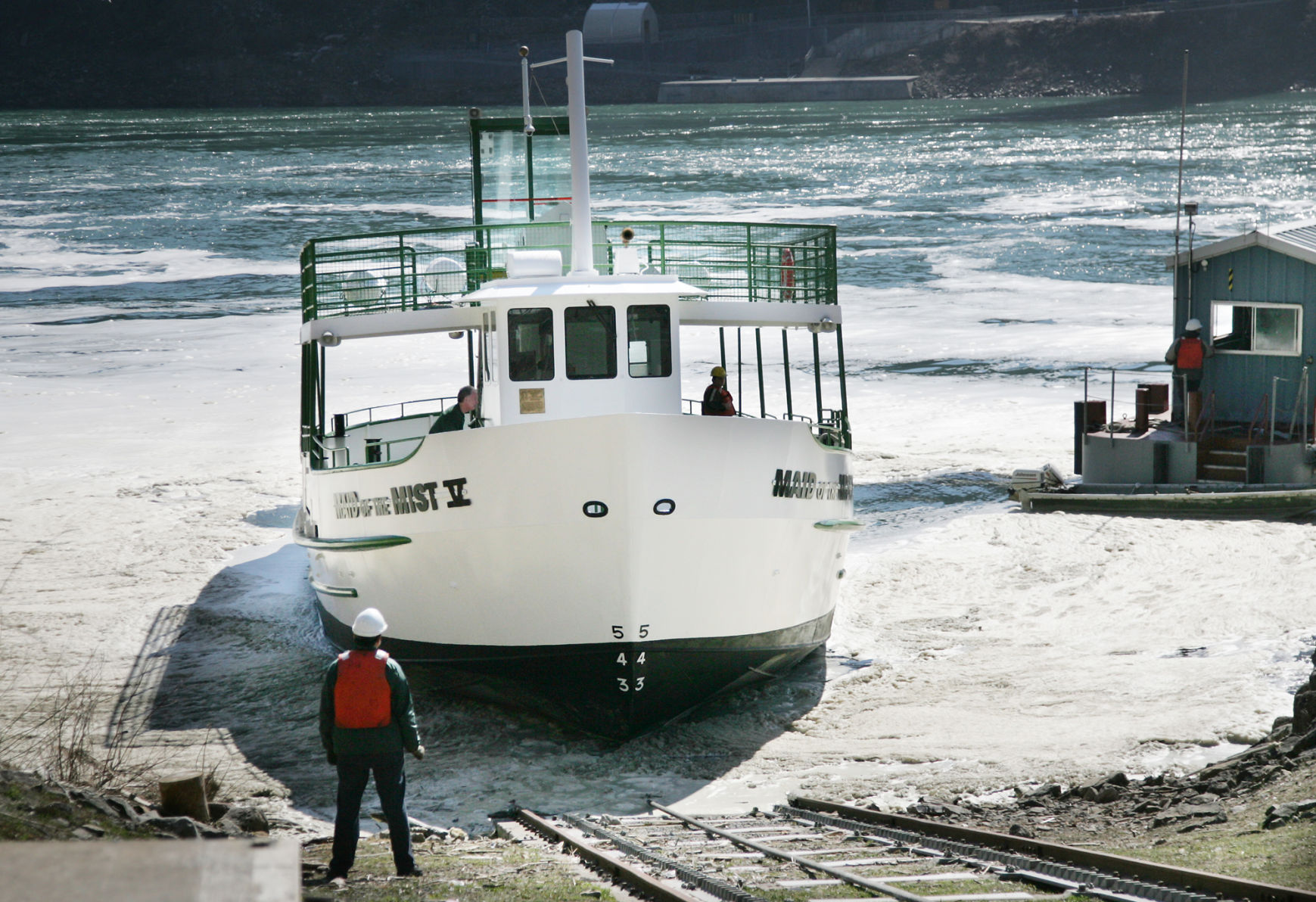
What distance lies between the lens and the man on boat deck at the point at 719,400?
1193 cm

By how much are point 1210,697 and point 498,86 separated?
113 metres

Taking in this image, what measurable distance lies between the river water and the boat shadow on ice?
42 millimetres

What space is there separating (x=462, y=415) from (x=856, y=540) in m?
6.04

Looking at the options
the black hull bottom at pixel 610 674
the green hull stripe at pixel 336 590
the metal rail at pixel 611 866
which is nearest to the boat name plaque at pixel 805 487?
the black hull bottom at pixel 610 674

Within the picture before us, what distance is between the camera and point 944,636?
1259 centimetres

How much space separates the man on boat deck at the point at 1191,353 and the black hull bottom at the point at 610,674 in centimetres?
794

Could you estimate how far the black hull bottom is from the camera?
10266mm

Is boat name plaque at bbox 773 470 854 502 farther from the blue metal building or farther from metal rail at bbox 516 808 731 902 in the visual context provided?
the blue metal building

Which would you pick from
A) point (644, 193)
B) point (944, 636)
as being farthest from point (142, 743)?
point (644, 193)

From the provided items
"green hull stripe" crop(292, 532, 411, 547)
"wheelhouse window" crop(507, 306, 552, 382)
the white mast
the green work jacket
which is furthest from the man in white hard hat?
the green work jacket

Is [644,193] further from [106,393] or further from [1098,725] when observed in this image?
[1098,725]

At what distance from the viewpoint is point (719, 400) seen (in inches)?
471

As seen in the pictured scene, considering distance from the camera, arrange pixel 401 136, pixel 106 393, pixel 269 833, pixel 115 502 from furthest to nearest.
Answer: pixel 401 136 < pixel 106 393 < pixel 115 502 < pixel 269 833

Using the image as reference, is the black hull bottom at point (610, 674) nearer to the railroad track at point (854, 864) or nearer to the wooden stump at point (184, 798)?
the railroad track at point (854, 864)
